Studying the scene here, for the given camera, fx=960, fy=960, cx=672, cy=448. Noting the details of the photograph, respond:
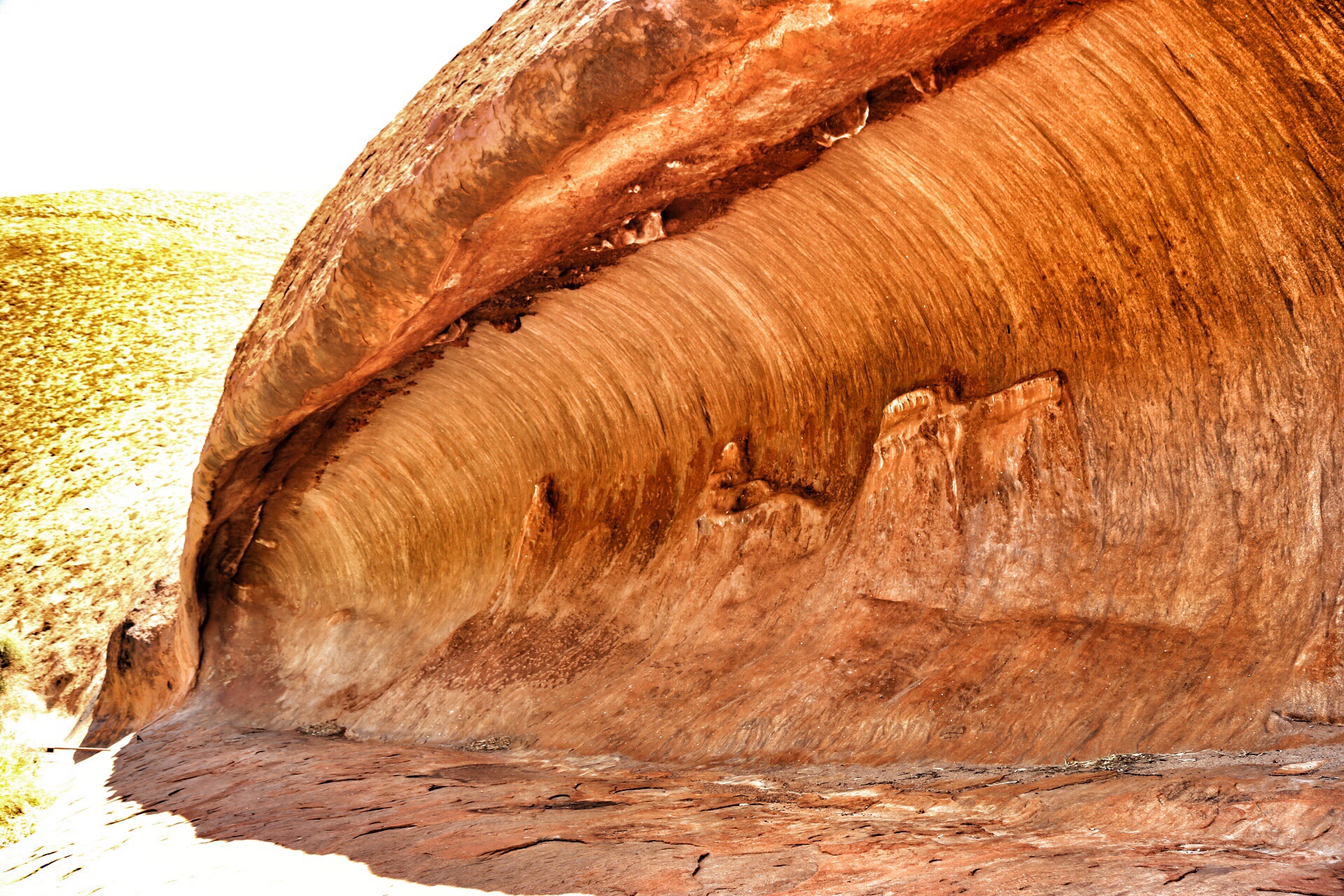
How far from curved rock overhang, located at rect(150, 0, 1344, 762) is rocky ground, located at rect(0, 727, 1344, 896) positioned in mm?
459

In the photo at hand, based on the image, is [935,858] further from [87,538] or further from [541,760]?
[87,538]

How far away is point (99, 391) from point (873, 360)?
12064mm

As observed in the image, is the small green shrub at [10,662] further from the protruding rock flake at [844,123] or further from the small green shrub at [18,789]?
the protruding rock flake at [844,123]

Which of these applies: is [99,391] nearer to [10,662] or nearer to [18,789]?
[10,662]

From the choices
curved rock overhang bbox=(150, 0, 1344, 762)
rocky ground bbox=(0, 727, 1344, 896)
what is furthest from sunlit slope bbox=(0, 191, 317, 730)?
rocky ground bbox=(0, 727, 1344, 896)

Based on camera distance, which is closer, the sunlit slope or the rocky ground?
the rocky ground

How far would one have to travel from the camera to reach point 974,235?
4.42m

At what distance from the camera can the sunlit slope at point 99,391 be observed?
35.8 ft

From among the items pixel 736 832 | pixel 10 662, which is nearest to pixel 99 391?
pixel 10 662

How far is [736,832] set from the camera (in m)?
2.84

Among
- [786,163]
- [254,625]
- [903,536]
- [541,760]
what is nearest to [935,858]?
[903,536]

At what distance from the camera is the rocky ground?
213cm

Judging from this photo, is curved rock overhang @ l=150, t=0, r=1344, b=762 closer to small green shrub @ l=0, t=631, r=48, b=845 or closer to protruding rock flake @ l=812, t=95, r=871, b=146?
protruding rock flake @ l=812, t=95, r=871, b=146

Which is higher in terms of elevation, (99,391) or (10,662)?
(99,391)
